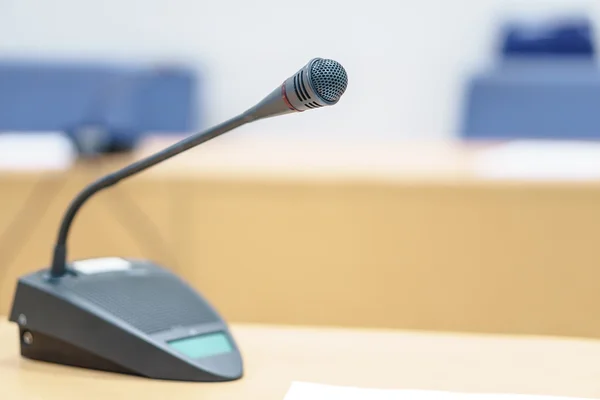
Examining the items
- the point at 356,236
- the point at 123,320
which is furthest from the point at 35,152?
the point at 123,320

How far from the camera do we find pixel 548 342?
0.78 m

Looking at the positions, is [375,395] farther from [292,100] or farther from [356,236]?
[356,236]

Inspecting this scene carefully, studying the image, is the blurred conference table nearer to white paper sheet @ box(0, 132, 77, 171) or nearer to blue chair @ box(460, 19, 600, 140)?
white paper sheet @ box(0, 132, 77, 171)

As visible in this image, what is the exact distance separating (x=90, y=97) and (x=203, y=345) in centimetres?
228

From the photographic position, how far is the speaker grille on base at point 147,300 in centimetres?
69

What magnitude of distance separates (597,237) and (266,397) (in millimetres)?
873

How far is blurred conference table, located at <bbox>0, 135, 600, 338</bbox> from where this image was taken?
53.5 inches

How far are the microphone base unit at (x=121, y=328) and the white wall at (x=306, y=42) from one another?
250cm

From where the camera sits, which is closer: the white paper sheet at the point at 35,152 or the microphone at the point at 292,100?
the microphone at the point at 292,100

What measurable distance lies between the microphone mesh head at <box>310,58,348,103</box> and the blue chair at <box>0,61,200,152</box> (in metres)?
2.22

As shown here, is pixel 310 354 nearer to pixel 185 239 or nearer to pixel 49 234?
pixel 185 239

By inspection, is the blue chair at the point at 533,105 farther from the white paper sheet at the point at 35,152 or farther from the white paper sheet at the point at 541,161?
the white paper sheet at the point at 35,152

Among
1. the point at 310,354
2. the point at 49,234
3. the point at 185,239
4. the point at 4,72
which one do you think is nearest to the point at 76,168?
the point at 49,234

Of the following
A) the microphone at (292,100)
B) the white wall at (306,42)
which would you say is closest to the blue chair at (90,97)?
the white wall at (306,42)
